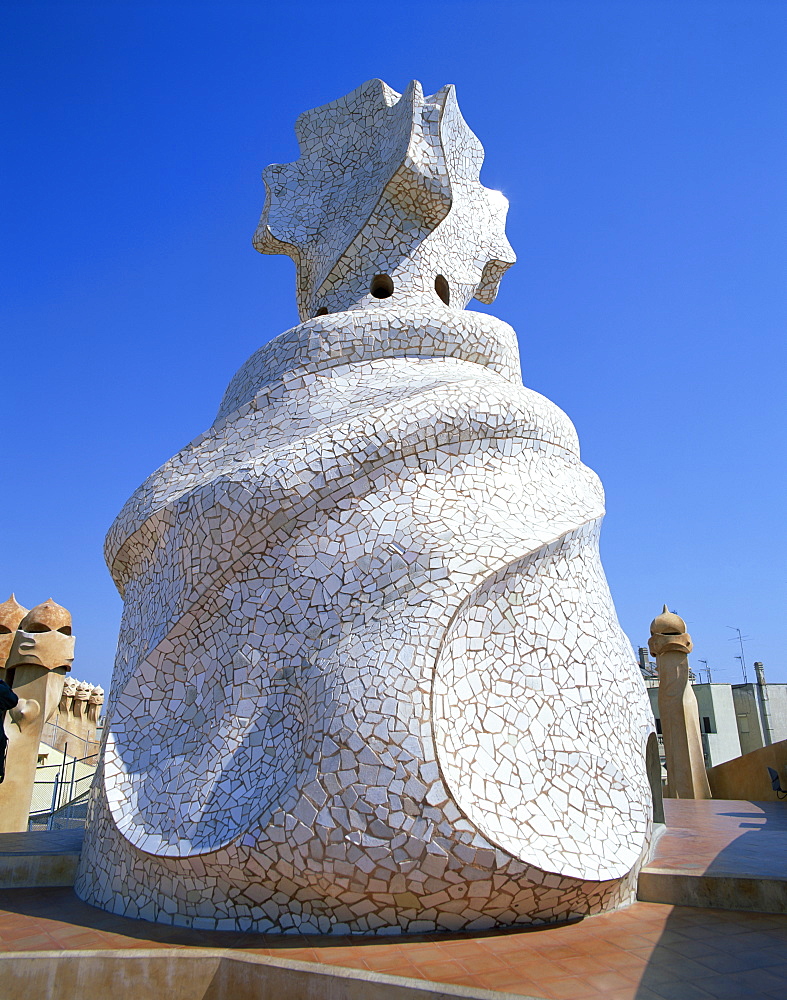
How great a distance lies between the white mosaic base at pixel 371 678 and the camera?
150 inches

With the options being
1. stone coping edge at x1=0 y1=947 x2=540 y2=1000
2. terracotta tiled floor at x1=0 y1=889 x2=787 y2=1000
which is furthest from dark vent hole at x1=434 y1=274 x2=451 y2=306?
stone coping edge at x1=0 y1=947 x2=540 y2=1000

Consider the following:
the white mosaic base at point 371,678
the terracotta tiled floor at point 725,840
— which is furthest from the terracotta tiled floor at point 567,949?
the terracotta tiled floor at point 725,840

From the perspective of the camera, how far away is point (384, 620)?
172 inches

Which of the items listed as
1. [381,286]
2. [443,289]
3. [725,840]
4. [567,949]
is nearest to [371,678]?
[567,949]

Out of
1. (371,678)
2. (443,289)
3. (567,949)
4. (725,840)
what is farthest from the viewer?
(443,289)

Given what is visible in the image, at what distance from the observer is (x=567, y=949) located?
11.6 feet

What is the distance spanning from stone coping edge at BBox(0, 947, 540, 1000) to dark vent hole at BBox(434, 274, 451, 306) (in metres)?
6.14

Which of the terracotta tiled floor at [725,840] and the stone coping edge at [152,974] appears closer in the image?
the stone coping edge at [152,974]

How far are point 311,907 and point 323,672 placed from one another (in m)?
1.22

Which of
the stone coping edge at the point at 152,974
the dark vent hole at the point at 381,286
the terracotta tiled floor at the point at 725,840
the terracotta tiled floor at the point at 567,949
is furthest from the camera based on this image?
the dark vent hole at the point at 381,286

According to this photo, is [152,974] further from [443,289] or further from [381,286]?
[443,289]

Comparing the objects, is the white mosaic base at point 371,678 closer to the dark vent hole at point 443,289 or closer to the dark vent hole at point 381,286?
the dark vent hole at point 381,286

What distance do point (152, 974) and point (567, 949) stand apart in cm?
196

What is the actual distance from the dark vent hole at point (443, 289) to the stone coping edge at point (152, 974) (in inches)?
242
